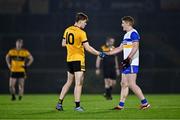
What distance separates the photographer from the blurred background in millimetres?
27125

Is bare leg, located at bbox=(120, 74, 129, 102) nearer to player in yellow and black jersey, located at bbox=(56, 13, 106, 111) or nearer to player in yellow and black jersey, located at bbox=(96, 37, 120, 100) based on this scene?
player in yellow and black jersey, located at bbox=(56, 13, 106, 111)

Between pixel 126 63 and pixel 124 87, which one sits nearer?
pixel 126 63

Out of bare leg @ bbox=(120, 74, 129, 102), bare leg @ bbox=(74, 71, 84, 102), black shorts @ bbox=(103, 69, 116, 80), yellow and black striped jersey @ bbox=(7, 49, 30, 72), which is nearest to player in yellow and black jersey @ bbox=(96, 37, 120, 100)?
black shorts @ bbox=(103, 69, 116, 80)

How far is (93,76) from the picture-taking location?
2747cm

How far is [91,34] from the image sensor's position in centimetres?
2716

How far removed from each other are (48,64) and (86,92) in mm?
1877

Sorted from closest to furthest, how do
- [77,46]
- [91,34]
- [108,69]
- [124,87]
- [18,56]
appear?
[77,46] < [124,87] < [108,69] < [18,56] < [91,34]

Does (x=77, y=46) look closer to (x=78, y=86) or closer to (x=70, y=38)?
Result: (x=70, y=38)

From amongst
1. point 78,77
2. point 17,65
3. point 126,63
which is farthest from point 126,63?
point 17,65

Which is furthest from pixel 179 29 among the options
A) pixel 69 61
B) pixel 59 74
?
pixel 69 61

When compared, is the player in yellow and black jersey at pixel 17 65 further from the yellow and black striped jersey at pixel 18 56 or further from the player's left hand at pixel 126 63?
the player's left hand at pixel 126 63

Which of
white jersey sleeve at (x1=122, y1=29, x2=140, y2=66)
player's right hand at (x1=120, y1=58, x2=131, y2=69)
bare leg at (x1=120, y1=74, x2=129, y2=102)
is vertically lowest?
bare leg at (x1=120, y1=74, x2=129, y2=102)

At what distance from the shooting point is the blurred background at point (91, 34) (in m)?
27.1

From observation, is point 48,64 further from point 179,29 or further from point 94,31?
point 179,29
